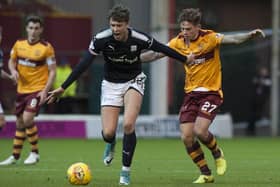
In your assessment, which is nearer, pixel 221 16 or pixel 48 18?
pixel 48 18

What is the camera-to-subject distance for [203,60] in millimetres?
12219

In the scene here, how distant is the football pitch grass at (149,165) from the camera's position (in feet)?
38.9

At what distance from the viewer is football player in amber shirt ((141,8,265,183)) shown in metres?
12.0

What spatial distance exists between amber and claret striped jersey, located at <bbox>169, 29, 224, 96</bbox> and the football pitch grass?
4.14ft

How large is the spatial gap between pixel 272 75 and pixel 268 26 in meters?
3.39

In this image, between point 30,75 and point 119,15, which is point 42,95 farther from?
point 119,15

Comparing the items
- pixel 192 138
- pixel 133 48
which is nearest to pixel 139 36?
pixel 133 48

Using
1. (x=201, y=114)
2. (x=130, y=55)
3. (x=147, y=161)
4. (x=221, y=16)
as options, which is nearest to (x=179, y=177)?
(x=201, y=114)

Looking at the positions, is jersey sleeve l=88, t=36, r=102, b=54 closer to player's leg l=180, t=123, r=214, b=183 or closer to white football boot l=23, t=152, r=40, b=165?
player's leg l=180, t=123, r=214, b=183

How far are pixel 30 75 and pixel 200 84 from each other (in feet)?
12.8

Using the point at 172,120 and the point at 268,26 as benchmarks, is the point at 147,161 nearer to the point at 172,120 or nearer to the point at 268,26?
the point at 172,120

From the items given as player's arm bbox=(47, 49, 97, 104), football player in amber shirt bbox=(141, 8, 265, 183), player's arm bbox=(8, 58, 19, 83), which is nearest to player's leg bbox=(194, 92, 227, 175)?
football player in amber shirt bbox=(141, 8, 265, 183)

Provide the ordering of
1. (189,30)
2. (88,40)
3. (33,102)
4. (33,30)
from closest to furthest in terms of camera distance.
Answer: (189,30)
(33,30)
(33,102)
(88,40)

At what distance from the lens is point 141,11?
2719 centimetres
